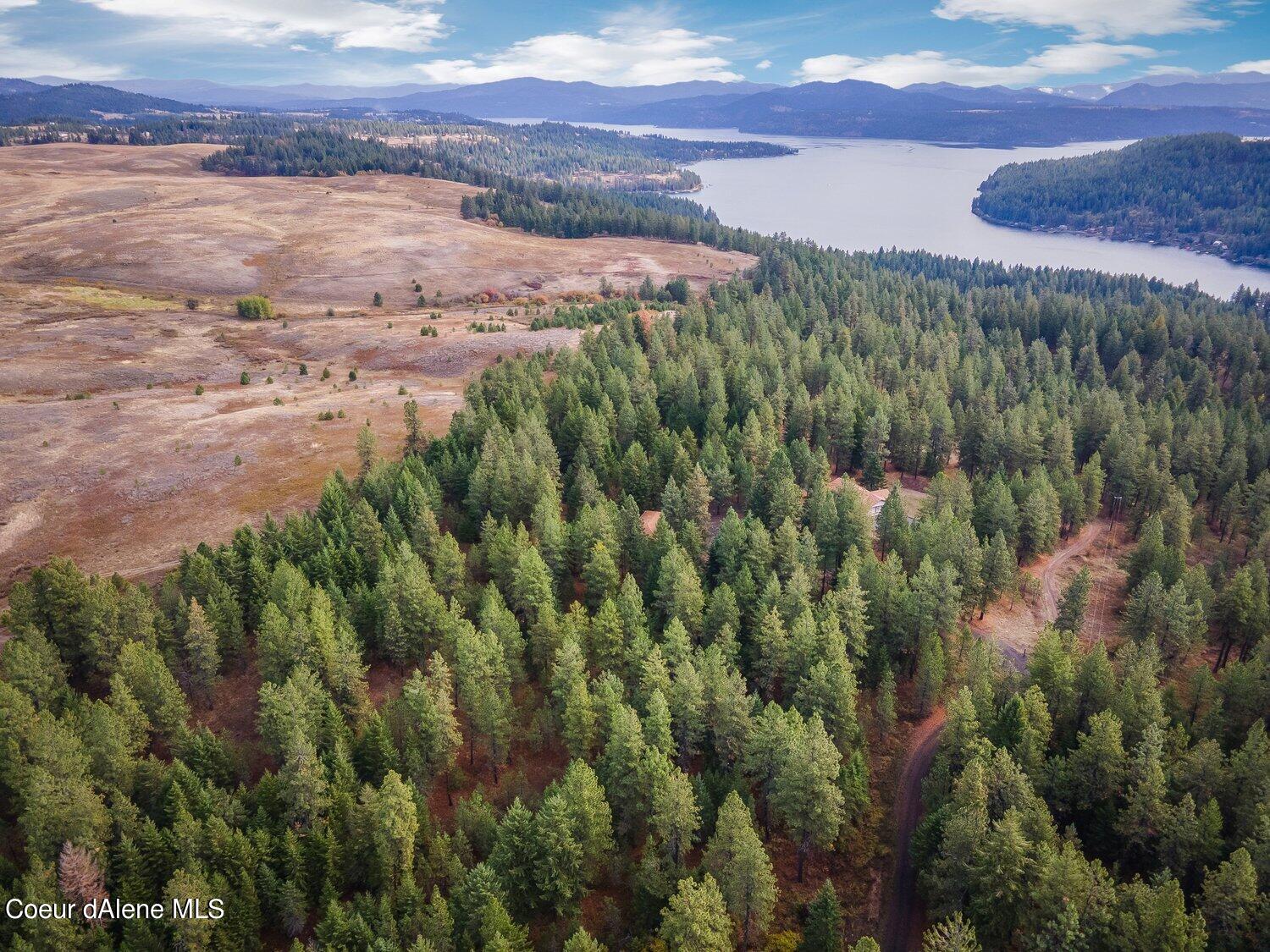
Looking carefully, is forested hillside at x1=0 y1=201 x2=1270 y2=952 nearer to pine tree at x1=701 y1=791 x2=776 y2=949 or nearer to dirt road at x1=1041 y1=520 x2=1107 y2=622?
pine tree at x1=701 y1=791 x2=776 y2=949

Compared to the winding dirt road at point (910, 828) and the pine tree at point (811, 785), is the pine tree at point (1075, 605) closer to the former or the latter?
the winding dirt road at point (910, 828)

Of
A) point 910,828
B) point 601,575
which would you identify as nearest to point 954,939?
point 910,828

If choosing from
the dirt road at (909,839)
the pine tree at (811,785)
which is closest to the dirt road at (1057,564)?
the dirt road at (909,839)

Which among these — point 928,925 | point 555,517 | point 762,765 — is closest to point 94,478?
point 555,517

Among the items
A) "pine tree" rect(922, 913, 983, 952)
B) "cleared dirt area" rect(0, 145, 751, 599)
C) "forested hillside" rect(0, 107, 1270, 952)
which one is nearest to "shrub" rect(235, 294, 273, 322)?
"cleared dirt area" rect(0, 145, 751, 599)

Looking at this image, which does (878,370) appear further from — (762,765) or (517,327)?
(762,765)

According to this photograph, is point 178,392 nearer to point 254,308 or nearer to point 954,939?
point 254,308
